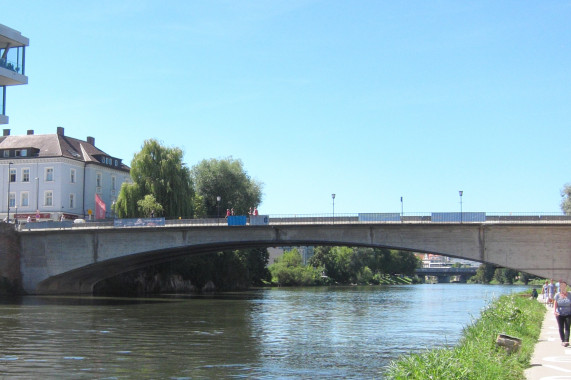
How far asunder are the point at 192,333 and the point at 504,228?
27.2 m

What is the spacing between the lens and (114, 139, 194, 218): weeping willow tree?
6956 cm

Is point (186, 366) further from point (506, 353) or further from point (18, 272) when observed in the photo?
point (18, 272)

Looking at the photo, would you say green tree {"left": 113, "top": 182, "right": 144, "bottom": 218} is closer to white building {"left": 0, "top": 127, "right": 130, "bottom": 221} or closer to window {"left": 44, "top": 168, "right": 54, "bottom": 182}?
white building {"left": 0, "top": 127, "right": 130, "bottom": 221}

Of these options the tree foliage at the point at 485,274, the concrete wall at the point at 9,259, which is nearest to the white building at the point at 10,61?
the concrete wall at the point at 9,259

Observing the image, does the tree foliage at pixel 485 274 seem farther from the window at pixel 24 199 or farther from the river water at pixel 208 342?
the river water at pixel 208 342

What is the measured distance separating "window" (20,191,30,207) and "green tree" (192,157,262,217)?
1956 centimetres

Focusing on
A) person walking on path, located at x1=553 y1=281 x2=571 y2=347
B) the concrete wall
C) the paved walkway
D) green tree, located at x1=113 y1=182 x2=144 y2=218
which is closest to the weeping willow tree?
green tree, located at x1=113 y1=182 x2=144 y2=218

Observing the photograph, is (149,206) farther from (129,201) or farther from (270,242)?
(270,242)

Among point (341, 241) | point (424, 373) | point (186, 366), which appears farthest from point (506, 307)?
point (341, 241)

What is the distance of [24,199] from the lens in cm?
7875

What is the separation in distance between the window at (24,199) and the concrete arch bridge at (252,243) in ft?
50.0

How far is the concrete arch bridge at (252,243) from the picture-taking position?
4753 cm

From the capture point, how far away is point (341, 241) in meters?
53.8

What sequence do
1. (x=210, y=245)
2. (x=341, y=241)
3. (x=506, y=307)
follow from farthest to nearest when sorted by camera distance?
1. (x=210, y=245)
2. (x=341, y=241)
3. (x=506, y=307)
